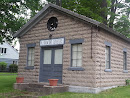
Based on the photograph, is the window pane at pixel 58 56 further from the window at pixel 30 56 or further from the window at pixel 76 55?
the window at pixel 30 56

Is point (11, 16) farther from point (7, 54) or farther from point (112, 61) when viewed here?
point (7, 54)

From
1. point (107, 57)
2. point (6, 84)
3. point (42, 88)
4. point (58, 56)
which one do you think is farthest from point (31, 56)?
point (107, 57)

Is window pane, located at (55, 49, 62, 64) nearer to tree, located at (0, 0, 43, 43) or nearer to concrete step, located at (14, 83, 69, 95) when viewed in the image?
concrete step, located at (14, 83, 69, 95)

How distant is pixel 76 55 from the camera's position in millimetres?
12641

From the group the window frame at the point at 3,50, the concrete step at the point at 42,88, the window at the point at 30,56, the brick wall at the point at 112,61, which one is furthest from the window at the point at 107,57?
the window frame at the point at 3,50

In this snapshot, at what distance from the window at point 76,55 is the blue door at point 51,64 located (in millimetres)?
995

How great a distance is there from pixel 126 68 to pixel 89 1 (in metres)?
8.68

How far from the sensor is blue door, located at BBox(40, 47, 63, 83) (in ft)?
43.9

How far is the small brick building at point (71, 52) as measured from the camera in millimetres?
11898

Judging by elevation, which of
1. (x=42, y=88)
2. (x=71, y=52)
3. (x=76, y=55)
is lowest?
(x=42, y=88)

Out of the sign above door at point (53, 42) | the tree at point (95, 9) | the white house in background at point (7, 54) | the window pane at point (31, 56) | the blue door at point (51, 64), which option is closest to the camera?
the sign above door at point (53, 42)

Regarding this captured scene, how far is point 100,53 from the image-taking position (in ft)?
40.1

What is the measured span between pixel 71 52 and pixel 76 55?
398 millimetres

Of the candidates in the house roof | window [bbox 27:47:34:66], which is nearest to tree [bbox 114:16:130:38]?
the house roof
